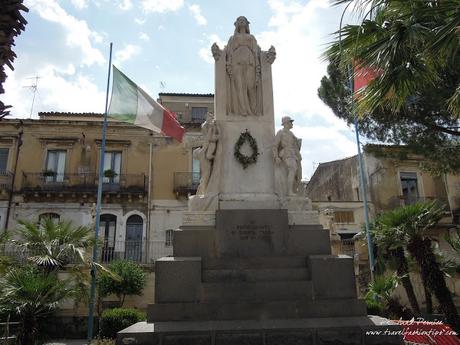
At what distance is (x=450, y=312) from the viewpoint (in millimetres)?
10555

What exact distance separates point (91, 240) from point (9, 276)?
4666 mm

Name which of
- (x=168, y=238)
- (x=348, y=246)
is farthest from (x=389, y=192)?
(x=168, y=238)

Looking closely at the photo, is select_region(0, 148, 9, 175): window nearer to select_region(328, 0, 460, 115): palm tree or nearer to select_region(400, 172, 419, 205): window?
select_region(328, 0, 460, 115): palm tree

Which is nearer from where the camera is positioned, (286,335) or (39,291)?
(286,335)

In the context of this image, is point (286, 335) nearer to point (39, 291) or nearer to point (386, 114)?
point (39, 291)

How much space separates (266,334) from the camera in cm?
580

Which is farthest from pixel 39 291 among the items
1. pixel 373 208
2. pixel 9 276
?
pixel 373 208

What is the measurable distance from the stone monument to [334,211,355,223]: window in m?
21.8

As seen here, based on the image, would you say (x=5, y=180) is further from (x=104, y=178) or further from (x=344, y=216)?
(x=344, y=216)

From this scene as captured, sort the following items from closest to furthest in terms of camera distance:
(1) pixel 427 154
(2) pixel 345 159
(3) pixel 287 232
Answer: (3) pixel 287 232 < (1) pixel 427 154 < (2) pixel 345 159

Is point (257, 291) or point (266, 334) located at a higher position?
point (257, 291)

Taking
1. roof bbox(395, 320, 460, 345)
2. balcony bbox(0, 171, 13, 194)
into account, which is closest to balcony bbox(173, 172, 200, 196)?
balcony bbox(0, 171, 13, 194)

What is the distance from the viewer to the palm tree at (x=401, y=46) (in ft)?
21.5

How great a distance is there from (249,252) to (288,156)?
2040mm
